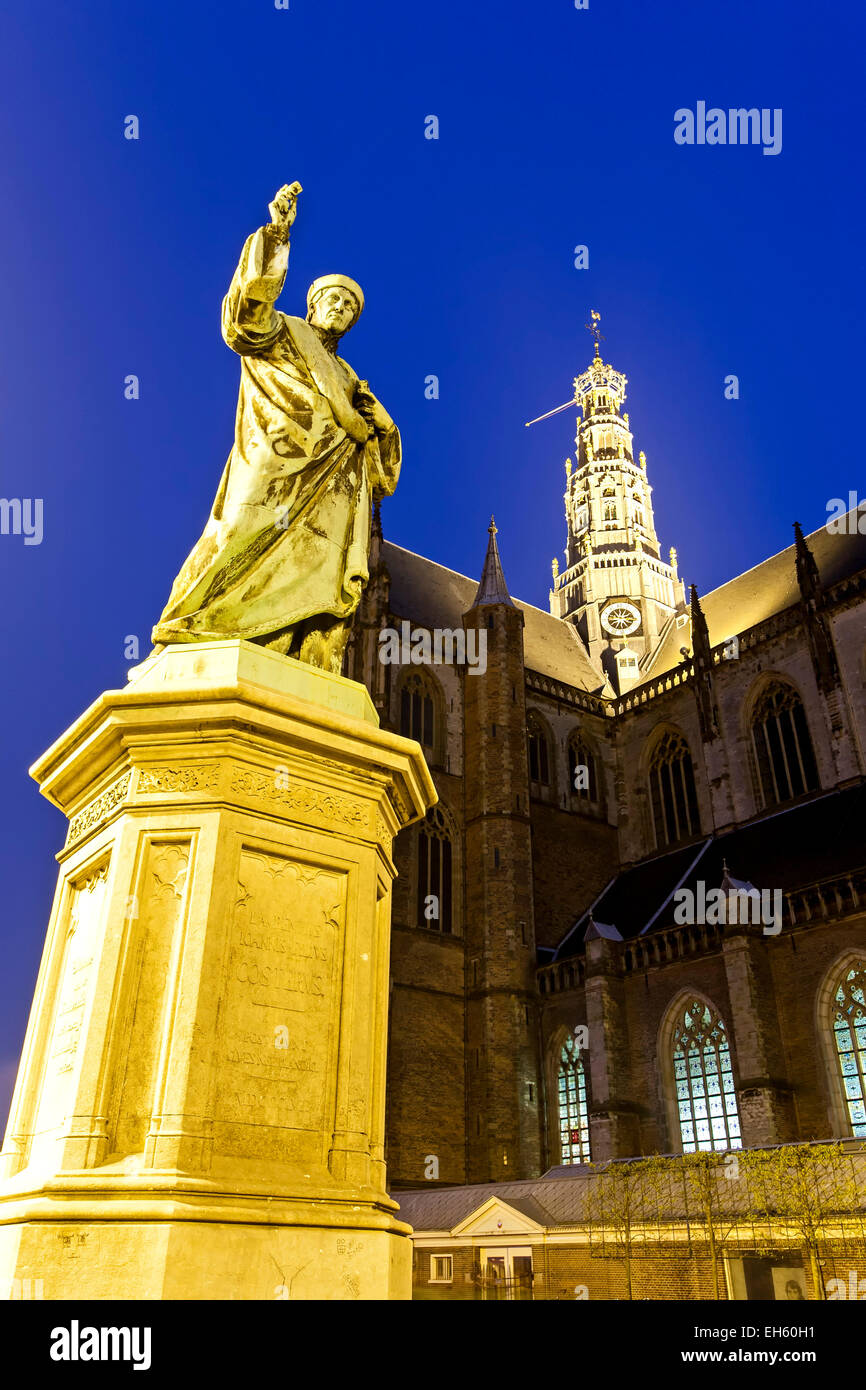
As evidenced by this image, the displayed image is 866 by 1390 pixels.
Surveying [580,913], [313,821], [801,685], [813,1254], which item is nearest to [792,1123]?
[813,1254]

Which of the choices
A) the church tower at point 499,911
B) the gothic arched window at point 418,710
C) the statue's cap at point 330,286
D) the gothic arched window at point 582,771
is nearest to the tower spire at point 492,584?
the church tower at point 499,911


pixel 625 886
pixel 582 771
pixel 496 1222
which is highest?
pixel 582 771

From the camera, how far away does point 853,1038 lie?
70.2ft

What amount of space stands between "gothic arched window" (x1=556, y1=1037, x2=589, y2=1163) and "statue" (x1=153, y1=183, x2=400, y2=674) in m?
23.9

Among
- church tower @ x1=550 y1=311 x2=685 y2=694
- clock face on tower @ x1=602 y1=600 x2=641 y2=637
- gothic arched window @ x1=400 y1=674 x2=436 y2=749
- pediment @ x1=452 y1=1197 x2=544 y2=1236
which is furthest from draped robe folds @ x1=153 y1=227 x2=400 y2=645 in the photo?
clock face on tower @ x1=602 y1=600 x2=641 y2=637

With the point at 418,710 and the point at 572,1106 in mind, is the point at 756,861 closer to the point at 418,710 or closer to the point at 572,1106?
the point at 572,1106

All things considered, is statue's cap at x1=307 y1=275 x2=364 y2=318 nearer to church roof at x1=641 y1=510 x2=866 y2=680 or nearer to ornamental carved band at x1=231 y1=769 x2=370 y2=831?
ornamental carved band at x1=231 y1=769 x2=370 y2=831

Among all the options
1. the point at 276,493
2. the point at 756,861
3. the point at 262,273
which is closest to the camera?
the point at 262,273

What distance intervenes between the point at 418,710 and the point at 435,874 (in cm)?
540

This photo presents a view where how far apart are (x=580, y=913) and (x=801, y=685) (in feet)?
32.1

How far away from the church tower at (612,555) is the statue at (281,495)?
35815 millimetres

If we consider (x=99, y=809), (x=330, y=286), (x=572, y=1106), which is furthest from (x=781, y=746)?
(x=99, y=809)
